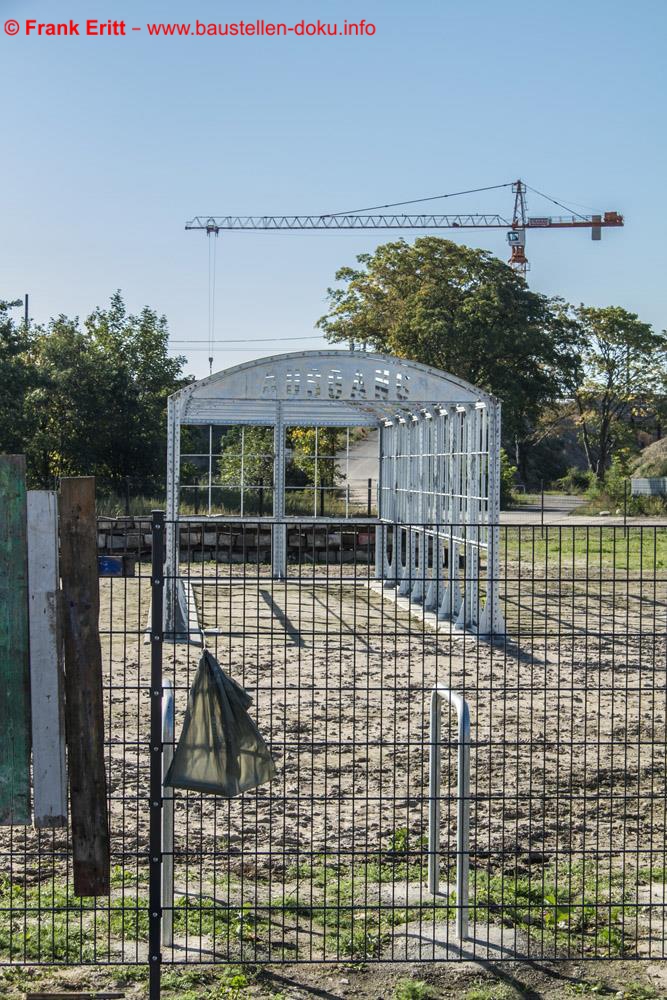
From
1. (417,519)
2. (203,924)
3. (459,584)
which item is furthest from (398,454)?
(203,924)

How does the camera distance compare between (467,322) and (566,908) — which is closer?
(566,908)

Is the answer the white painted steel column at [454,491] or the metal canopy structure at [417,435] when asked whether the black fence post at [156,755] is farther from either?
the white painted steel column at [454,491]

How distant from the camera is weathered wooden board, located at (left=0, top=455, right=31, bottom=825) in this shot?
4168 millimetres

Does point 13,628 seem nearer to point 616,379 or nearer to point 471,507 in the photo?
point 471,507

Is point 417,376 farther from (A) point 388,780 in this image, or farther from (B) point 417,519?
(A) point 388,780

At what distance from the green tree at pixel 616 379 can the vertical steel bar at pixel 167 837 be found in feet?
173

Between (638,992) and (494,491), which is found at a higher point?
(494,491)

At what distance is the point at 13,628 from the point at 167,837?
112cm

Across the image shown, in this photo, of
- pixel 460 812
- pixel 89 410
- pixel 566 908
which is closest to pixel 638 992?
pixel 566 908

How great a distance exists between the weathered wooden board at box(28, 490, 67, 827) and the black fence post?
0.33m

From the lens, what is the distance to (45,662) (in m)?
4.16

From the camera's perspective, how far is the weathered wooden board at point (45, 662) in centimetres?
416

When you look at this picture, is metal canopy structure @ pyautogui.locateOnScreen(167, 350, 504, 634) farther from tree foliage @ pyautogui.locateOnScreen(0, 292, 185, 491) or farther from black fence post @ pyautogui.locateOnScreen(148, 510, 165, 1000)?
tree foliage @ pyautogui.locateOnScreen(0, 292, 185, 491)

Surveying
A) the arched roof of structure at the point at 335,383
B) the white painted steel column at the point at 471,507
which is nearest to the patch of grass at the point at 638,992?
the white painted steel column at the point at 471,507
